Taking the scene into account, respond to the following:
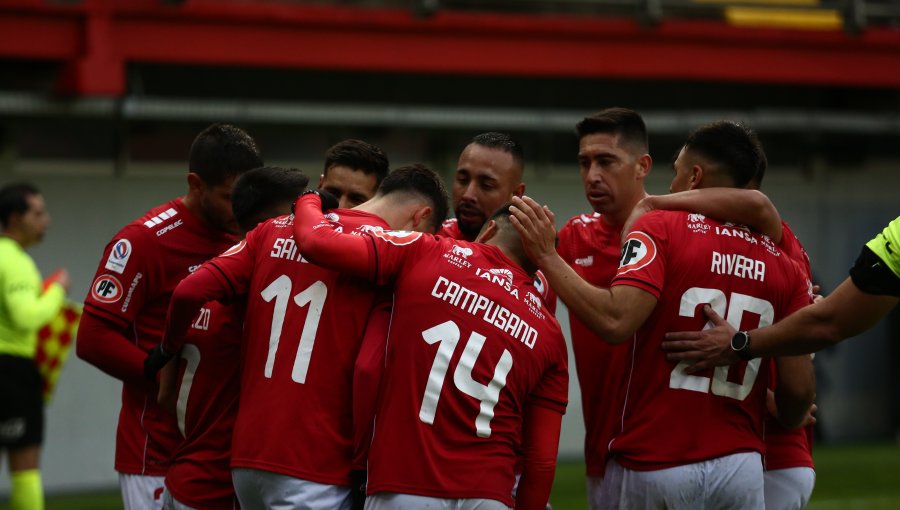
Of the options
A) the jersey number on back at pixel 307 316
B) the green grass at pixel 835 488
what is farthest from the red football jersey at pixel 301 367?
the green grass at pixel 835 488

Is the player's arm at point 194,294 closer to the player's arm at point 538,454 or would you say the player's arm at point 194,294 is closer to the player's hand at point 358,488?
the player's hand at point 358,488

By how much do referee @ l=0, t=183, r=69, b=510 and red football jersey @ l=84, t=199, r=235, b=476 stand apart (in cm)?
311

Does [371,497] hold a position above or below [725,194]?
below

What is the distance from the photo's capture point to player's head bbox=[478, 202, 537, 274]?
14.7ft

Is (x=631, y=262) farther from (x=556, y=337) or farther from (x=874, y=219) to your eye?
(x=874, y=219)

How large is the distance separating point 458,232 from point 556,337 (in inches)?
54.2

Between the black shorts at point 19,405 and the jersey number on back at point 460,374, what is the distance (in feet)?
15.8

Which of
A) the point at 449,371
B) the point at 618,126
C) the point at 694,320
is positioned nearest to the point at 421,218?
the point at 449,371

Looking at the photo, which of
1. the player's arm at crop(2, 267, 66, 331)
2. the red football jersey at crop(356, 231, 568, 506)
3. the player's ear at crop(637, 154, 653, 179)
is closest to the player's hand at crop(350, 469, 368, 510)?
the red football jersey at crop(356, 231, 568, 506)

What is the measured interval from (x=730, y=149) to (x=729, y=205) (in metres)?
0.33

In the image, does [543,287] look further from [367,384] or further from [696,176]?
[367,384]

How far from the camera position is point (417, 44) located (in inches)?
507

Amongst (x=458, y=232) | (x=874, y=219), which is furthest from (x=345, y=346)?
(x=874, y=219)

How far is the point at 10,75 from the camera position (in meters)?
12.0
